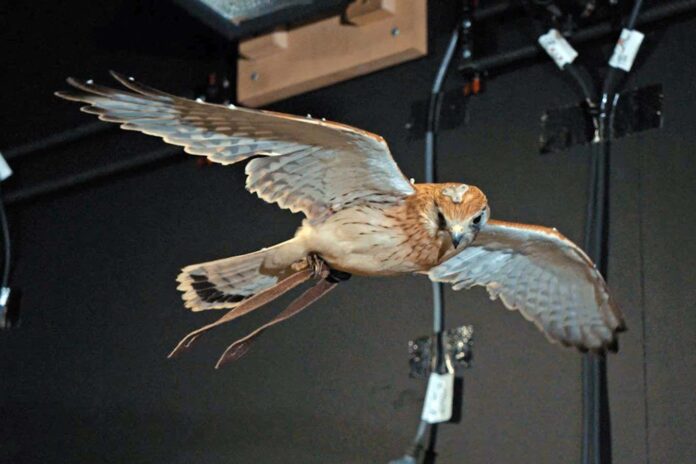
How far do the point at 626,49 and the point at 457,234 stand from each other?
2.79 ft

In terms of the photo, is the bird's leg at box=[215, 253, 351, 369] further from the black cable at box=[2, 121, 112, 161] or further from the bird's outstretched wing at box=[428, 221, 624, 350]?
the black cable at box=[2, 121, 112, 161]

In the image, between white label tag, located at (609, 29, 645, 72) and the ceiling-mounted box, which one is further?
the ceiling-mounted box

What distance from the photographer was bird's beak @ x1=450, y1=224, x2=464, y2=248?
7.30 feet

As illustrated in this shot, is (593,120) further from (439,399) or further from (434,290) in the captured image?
(439,399)

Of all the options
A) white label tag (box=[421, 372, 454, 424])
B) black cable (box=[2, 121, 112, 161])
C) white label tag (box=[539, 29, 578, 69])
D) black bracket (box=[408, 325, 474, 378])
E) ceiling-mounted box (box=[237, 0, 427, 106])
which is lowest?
white label tag (box=[421, 372, 454, 424])

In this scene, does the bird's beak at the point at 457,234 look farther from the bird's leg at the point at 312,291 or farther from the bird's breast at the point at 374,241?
the bird's leg at the point at 312,291

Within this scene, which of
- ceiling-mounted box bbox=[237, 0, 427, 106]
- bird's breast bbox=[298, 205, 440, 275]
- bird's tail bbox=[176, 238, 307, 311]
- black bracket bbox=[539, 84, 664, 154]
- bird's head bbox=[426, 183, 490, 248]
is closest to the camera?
bird's head bbox=[426, 183, 490, 248]

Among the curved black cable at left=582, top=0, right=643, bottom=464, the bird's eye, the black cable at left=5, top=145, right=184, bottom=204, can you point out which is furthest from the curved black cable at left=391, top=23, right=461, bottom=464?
the black cable at left=5, top=145, right=184, bottom=204

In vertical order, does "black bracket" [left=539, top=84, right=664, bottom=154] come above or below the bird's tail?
above

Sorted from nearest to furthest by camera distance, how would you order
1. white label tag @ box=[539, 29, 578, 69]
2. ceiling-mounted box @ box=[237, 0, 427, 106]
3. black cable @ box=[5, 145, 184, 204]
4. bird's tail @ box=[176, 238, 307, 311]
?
bird's tail @ box=[176, 238, 307, 311], white label tag @ box=[539, 29, 578, 69], ceiling-mounted box @ box=[237, 0, 427, 106], black cable @ box=[5, 145, 184, 204]

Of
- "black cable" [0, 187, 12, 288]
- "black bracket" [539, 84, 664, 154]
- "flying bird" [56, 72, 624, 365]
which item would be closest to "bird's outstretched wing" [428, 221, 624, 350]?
"flying bird" [56, 72, 624, 365]

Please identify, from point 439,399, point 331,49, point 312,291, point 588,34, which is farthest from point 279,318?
point 331,49

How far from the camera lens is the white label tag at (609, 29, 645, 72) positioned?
113 inches

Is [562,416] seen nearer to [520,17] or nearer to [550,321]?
[550,321]
